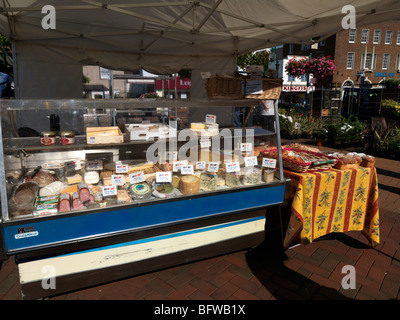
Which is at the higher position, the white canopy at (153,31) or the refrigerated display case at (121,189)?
the white canopy at (153,31)

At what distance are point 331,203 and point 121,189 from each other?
2.44 m

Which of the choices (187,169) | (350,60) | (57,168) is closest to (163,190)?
(187,169)

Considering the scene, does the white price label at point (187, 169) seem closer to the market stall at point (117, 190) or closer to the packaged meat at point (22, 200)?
the market stall at point (117, 190)

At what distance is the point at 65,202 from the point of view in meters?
2.52

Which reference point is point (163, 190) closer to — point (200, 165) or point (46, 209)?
point (200, 165)

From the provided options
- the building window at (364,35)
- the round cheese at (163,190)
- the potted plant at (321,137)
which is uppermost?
the building window at (364,35)

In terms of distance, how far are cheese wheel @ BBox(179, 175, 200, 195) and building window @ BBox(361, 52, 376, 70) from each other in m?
41.5

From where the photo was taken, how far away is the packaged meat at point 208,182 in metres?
3.04

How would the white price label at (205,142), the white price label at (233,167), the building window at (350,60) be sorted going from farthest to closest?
1. the building window at (350,60)
2. the white price label at (205,142)
3. the white price label at (233,167)

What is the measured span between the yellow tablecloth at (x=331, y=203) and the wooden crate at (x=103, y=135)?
1.96m

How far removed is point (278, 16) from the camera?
4848 millimetres

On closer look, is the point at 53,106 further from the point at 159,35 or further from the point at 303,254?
the point at 159,35

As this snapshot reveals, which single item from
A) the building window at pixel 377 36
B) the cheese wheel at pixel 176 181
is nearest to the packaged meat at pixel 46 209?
the cheese wheel at pixel 176 181

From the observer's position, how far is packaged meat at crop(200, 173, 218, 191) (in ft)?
9.98
